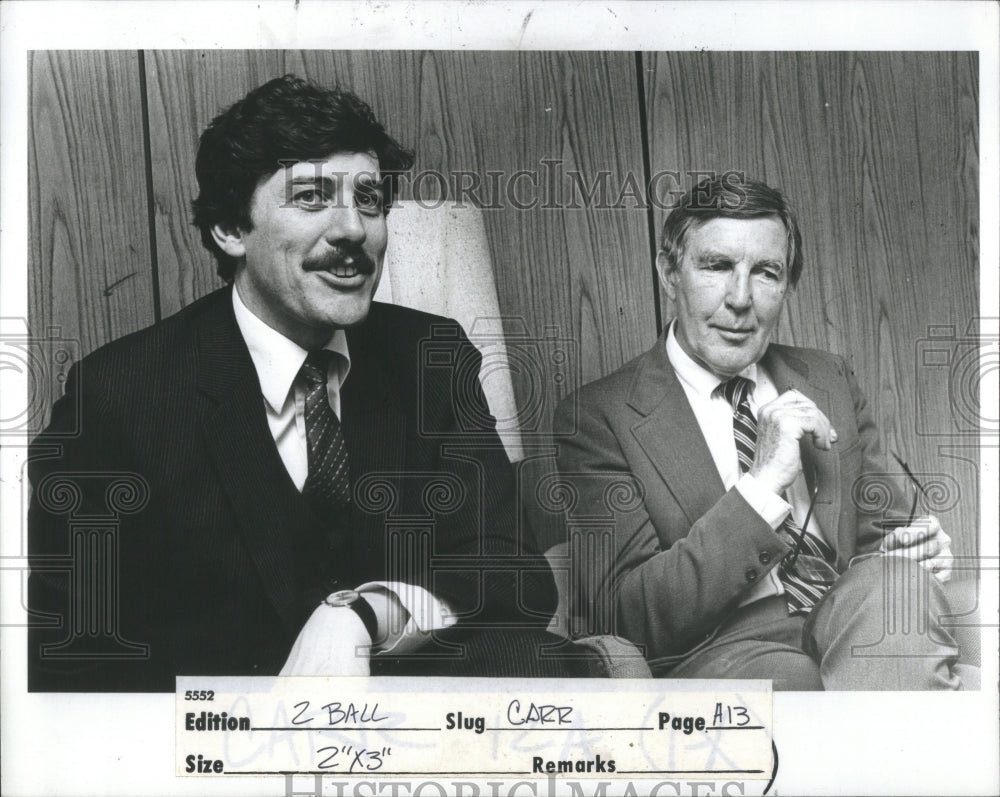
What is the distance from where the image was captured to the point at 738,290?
2.07 metres

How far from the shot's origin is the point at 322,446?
80.3 inches

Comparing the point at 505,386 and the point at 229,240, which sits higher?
the point at 229,240

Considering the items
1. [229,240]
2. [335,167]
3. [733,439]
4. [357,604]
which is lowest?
[357,604]

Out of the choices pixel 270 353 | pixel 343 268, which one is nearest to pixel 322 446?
pixel 270 353

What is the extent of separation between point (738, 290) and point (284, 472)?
90 cm

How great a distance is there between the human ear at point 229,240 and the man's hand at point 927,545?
133 cm

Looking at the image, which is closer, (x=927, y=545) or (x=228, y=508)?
(x=228, y=508)

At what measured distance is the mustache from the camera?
2.03 m

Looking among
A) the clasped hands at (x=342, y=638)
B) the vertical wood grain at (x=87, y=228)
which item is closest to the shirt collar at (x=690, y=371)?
the clasped hands at (x=342, y=638)

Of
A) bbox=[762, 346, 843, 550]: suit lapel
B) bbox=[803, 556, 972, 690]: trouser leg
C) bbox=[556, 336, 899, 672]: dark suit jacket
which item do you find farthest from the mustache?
bbox=[803, 556, 972, 690]: trouser leg

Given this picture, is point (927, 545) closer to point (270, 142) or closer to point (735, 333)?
point (735, 333)

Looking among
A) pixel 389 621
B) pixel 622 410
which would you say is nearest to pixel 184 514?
pixel 389 621

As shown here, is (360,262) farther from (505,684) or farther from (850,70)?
(850,70)

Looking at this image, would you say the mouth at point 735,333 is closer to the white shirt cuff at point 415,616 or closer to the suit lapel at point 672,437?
the suit lapel at point 672,437
